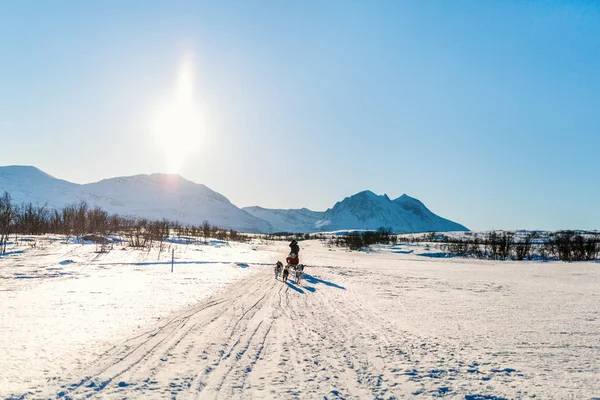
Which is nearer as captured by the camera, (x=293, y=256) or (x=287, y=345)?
(x=287, y=345)

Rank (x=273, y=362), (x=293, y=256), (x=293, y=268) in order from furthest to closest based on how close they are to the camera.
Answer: (x=293, y=256), (x=293, y=268), (x=273, y=362)

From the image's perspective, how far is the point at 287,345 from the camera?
21.1 feet

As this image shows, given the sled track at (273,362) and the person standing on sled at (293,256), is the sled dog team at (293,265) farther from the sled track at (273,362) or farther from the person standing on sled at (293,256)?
the sled track at (273,362)

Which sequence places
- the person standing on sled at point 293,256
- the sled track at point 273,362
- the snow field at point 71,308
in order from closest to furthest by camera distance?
the sled track at point 273,362
the snow field at point 71,308
the person standing on sled at point 293,256

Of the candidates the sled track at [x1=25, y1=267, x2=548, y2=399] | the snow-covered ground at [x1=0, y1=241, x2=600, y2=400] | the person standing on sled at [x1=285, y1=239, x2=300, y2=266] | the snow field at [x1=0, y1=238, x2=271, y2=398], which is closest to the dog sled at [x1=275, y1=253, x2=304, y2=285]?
the person standing on sled at [x1=285, y1=239, x2=300, y2=266]

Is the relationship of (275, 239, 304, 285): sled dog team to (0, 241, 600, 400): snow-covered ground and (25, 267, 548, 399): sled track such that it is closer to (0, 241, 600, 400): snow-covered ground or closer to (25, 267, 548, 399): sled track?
(0, 241, 600, 400): snow-covered ground

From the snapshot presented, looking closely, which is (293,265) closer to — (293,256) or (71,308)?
(293,256)

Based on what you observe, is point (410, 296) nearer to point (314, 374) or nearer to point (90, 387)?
point (314, 374)

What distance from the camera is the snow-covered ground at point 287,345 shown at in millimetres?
4660

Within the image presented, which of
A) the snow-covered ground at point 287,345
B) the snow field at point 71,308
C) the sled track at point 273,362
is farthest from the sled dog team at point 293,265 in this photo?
the sled track at point 273,362

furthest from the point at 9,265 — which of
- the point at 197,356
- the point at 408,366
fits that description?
the point at 408,366

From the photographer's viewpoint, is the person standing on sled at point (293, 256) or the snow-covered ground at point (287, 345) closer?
the snow-covered ground at point (287, 345)

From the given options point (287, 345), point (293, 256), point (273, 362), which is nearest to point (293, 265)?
point (293, 256)

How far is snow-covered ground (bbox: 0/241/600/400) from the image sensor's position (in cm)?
466
